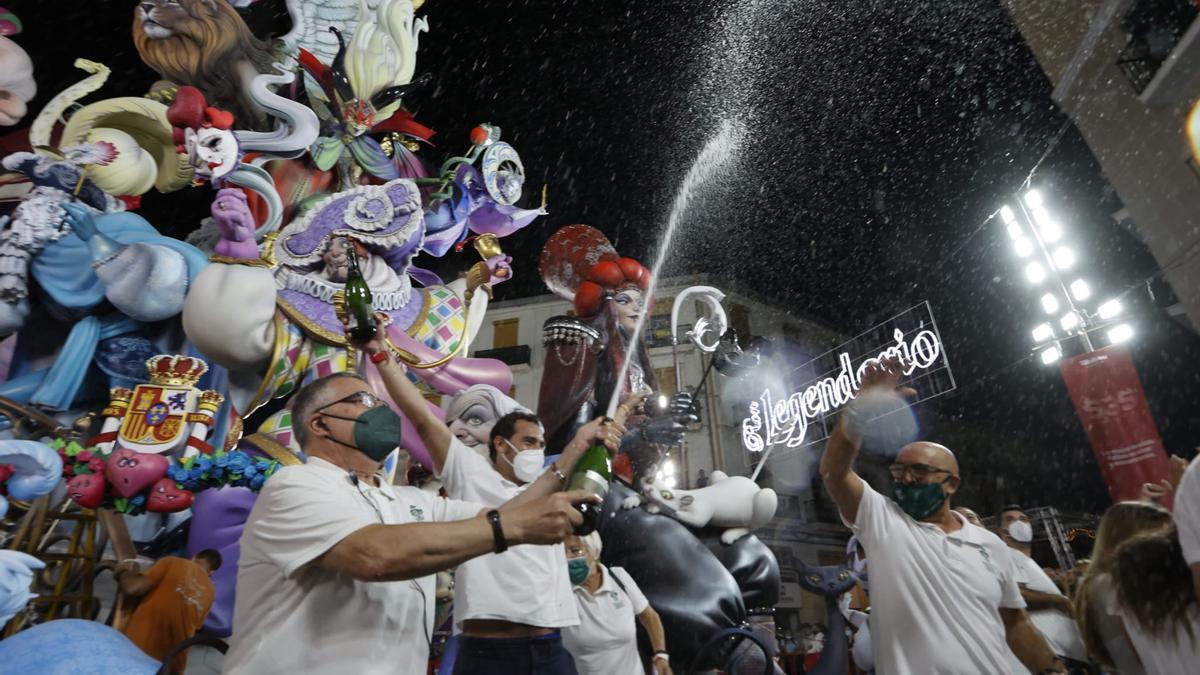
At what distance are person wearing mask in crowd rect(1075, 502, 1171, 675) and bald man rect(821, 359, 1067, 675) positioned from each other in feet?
0.88

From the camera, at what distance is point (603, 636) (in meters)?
3.55

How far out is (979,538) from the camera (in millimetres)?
2967

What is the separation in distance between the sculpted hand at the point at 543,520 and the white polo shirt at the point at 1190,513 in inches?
72.8

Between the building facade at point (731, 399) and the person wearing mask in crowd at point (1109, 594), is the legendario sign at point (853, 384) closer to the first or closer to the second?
the building facade at point (731, 399)

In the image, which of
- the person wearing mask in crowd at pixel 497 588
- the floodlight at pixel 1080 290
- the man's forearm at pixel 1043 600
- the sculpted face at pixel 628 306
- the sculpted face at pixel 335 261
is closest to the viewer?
the person wearing mask in crowd at pixel 497 588

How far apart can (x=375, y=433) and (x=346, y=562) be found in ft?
1.91

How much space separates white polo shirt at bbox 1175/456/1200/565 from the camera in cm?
195

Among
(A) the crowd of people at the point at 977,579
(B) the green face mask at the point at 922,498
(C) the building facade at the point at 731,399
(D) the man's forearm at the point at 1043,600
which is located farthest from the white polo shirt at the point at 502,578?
(C) the building facade at the point at 731,399

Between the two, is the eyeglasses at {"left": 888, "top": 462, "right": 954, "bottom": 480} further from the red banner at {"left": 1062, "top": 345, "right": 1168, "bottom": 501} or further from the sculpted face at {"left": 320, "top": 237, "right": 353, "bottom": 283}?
the red banner at {"left": 1062, "top": 345, "right": 1168, "bottom": 501}

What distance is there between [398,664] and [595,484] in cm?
77

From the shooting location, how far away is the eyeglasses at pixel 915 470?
2.95 m

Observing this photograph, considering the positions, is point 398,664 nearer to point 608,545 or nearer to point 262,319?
point 608,545

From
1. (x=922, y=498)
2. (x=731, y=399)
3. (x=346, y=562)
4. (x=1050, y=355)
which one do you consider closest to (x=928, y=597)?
(x=922, y=498)

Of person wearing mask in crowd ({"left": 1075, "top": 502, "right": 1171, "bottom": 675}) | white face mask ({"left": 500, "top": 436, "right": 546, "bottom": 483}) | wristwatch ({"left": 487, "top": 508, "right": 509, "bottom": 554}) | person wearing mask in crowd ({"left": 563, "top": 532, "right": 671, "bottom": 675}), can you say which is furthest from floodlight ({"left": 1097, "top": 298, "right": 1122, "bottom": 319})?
wristwatch ({"left": 487, "top": 508, "right": 509, "bottom": 554})
